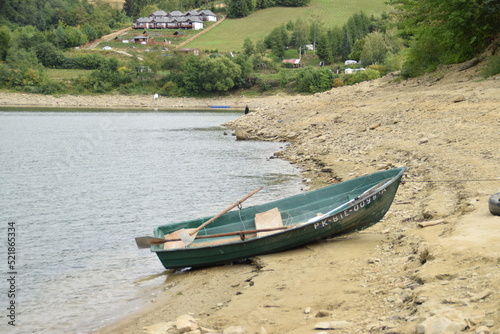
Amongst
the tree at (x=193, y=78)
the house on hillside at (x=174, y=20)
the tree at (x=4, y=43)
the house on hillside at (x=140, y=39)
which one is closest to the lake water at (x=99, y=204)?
the tree at (x=193, y=78)

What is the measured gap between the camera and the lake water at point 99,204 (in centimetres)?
1179

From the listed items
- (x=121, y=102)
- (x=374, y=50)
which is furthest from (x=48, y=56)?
(x=374, y=50)

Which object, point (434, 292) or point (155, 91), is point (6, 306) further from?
point (155, 91)

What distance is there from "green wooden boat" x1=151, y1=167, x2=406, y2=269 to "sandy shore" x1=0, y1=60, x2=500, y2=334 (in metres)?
0.33

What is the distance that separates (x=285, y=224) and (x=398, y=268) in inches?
175

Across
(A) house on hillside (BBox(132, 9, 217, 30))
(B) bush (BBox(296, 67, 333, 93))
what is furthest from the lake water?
(A) house on hillside (BBox(132, 9, 217, 30))

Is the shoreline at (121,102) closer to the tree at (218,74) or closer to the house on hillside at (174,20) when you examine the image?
the tree at (218,74)

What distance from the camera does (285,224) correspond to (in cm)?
1401

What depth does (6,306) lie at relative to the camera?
1145cm

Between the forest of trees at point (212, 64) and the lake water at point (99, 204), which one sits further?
the forest of trees at point (212, 64)

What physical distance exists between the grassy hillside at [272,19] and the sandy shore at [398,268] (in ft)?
409

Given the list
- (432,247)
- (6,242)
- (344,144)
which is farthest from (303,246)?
(344,144)

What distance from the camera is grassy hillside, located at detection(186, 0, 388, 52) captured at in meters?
152

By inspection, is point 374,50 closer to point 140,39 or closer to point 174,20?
point 140,39
